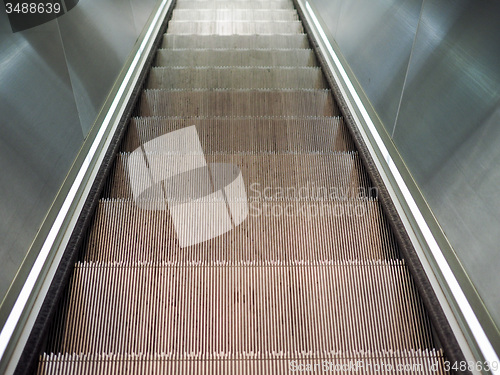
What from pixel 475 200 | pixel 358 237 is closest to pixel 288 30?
pixel 358 237

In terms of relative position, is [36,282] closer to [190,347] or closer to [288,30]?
[190,347]

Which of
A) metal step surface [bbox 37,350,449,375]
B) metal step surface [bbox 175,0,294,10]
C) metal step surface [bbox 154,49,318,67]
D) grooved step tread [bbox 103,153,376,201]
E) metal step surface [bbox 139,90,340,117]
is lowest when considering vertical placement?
metal step surface [bbox 175,0,294,10]

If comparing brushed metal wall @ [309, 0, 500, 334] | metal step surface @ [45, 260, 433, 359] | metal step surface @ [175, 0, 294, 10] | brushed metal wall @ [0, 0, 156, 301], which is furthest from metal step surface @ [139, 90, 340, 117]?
metal step surface @ [175, 0, 294, 10]

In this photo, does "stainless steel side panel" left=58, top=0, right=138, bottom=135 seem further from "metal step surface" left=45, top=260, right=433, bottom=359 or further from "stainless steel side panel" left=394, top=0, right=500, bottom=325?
"stainless steel side panel" left=394, top=0, right=500, bottom=325

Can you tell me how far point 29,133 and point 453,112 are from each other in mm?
2076

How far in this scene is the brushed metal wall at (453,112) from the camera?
6.45 ft

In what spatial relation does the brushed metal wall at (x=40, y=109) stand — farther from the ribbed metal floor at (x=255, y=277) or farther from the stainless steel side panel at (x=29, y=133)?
the ribbed metal floor at (x=255, y=277)

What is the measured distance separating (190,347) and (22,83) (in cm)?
149

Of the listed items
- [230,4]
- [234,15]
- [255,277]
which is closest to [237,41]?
[234,15]

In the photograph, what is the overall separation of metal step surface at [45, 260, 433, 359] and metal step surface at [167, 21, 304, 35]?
470 cm

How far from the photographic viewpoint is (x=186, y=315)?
7.56 feet

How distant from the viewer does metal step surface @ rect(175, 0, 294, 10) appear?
7.40 meters

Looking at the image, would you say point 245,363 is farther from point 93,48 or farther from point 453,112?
point 93,48

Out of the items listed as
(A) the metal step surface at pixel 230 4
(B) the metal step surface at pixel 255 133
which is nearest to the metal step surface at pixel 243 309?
(B) the metal step surface at pixel 255 133
